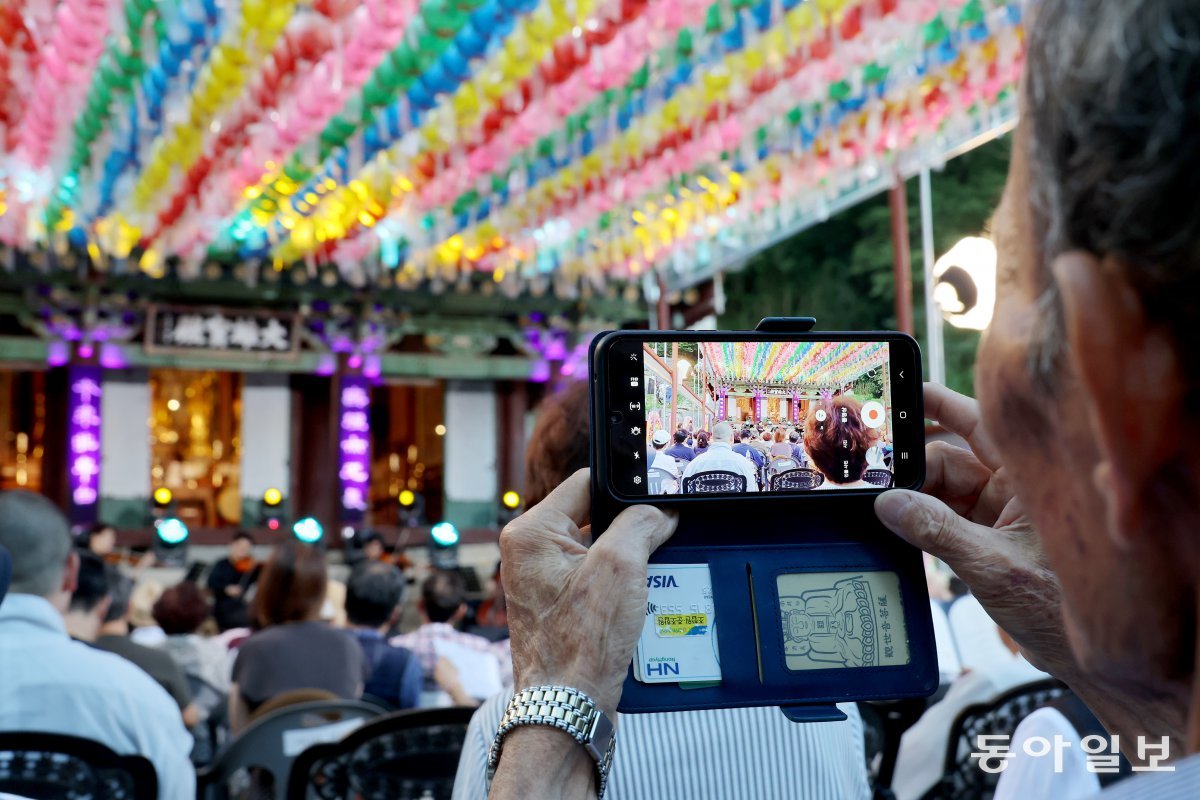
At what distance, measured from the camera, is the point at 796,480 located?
3.24ft

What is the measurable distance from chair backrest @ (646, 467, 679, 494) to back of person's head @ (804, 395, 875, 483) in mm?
128

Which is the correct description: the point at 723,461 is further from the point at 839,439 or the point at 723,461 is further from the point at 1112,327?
the point at 1112,327

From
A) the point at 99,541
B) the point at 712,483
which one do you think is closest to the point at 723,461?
the point at 712,483

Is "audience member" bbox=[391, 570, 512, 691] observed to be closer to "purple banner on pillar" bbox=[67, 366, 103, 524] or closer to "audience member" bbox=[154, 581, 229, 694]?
"audience member" bbox=[154, 581, 229, 694]

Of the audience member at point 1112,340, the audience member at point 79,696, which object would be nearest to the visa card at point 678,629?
the audience member at point 1112,340

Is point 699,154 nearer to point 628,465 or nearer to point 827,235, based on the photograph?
point 628,465

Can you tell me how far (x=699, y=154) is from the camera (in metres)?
7.16

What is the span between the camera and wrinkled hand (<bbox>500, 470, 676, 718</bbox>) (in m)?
0.89

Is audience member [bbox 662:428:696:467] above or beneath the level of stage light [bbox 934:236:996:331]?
beneath

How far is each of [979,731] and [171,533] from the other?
30.8 feet

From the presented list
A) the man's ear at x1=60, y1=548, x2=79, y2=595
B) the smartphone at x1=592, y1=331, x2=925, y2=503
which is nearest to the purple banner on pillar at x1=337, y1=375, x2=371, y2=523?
the man's ear at x1=60, y1=548, x2=79, y2=595

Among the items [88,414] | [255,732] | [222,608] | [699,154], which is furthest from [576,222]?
[255,732]

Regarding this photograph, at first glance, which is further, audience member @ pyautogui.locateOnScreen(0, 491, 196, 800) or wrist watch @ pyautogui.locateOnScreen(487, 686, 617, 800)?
audience member @ pyautogui.locateOnScreen(0, 491, 196, 800)

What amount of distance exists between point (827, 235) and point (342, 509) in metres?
8.05
